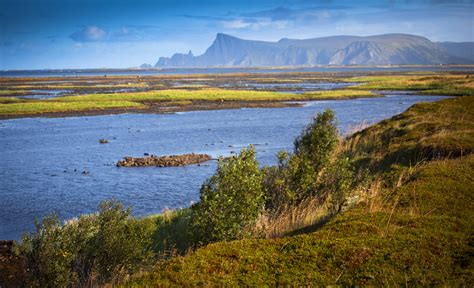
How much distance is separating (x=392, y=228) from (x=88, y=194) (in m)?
25.2

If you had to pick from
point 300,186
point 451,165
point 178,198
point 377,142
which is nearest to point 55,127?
point 178,198

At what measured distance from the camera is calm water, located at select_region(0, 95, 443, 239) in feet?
101

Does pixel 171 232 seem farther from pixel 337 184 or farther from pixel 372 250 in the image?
pixel 372 250

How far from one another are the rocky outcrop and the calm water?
4.50ft

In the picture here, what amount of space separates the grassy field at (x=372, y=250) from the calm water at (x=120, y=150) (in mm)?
16903

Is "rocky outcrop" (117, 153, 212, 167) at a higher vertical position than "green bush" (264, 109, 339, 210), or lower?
lower

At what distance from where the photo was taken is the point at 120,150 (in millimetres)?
50156

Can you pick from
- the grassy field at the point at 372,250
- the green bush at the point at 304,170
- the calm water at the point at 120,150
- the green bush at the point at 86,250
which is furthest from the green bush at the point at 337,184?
the calm water at the point at 120,150

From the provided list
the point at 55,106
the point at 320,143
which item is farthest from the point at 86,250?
the point at 55,106

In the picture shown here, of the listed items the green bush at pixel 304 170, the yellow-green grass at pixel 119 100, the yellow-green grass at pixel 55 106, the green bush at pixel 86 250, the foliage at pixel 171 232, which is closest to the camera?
the green bush at pixel 86 250

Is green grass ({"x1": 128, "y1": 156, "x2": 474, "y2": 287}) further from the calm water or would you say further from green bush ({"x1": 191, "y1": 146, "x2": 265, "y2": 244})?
the calm water

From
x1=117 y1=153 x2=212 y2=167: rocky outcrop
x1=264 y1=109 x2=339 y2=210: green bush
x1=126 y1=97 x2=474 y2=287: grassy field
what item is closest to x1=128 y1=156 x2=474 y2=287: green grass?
x1=126 y1=97 x2=474 y2=287: grassy field

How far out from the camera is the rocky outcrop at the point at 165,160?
137ft

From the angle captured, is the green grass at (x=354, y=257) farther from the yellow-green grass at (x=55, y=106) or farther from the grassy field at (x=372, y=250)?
the yellow-green grass at (x=55, y=106)
